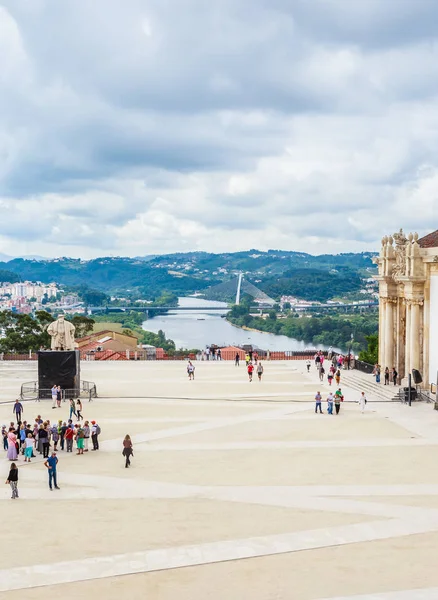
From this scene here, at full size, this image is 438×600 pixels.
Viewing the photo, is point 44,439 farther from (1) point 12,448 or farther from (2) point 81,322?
(2) point 81,322

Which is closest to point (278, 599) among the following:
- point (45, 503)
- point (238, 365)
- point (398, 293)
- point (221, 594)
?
point (221, 594)

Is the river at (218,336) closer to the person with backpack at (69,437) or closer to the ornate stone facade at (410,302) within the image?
the ornate stone facade at (410,302)

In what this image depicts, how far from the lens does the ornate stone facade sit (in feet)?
121

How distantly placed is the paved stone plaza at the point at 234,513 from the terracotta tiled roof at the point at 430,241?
11.1 metres

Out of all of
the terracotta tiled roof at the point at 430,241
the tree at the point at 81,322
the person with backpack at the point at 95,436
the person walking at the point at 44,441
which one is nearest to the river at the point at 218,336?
the tree at the point at 81,322

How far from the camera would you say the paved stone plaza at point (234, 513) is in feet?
44.6

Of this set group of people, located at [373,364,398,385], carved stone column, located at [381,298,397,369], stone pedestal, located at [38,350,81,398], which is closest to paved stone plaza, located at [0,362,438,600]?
stone pedestal, located at [38,350,81,398]

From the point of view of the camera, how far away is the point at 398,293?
40.8 metres

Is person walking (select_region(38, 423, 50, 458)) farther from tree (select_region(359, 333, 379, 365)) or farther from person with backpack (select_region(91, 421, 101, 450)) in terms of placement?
tree (select_region(359, 333, 379, 365))

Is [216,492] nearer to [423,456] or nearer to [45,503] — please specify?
[45,503]

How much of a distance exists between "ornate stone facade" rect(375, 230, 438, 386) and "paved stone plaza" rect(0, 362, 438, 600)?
6721 mm

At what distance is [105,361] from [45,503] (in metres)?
35.4

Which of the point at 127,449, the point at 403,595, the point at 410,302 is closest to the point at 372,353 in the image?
the point at 410,302

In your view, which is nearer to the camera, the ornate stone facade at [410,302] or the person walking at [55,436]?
the person walking at [55,436]
